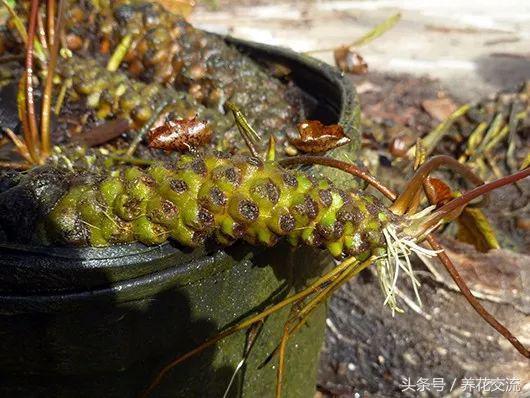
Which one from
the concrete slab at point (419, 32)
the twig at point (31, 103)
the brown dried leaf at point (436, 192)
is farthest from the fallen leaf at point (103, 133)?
the concrete slab at point (419, 32)

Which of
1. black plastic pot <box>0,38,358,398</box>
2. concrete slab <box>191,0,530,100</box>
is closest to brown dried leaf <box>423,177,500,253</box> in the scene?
black plastic pot <box>0,38,358,398</box>

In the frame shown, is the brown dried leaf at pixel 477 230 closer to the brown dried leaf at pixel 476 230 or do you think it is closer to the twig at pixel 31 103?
the brown dried leaf at pixel 476 230

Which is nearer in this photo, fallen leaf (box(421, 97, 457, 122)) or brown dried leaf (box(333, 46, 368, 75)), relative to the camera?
brown dried leaf (box(333, 46, 368, 75))

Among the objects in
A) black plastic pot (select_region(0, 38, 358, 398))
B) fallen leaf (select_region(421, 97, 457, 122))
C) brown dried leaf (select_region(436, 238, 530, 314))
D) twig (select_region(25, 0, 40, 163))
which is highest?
twig (select_region(25, 0, 40, 163))

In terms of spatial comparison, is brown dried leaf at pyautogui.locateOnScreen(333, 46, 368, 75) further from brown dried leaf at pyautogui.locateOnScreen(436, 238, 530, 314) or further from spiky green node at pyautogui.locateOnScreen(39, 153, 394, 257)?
spiky green node at pyautogui.locateOnScreen(39, 153, 394, 257)

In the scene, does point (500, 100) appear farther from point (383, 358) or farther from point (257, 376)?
point (257, 376)

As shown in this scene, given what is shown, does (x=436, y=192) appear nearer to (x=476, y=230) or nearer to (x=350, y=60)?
(x=476, y=230)

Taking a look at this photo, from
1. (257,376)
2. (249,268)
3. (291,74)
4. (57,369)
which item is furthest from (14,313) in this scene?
(291,74)
